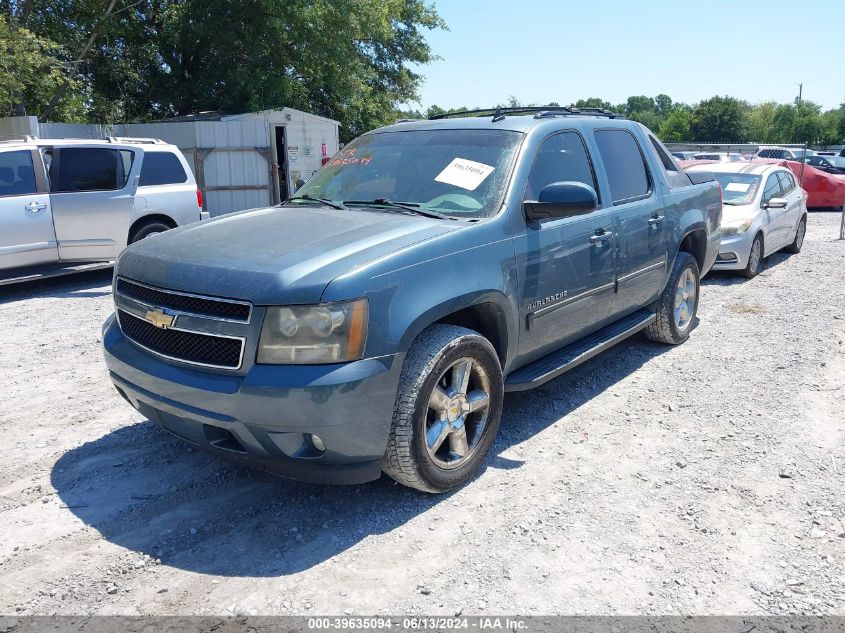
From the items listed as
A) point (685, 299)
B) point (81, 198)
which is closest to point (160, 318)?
point (685, 299)

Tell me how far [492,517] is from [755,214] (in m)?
7.88

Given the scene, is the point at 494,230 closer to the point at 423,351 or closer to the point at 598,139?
the point at 423,351

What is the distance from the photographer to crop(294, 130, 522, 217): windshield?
4.03 meters

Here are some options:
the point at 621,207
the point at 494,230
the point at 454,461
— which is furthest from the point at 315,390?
the point at 621,207

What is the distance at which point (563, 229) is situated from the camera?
169 inches

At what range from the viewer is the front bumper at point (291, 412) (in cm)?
296

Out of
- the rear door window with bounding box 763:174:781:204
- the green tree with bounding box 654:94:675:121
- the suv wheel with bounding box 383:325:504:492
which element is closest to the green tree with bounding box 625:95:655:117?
the green tree with bounding box 654:94:675:121

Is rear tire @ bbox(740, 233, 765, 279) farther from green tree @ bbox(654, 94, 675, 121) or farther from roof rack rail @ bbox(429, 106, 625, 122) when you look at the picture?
green tree @ bbox(654, 94, 675, 121)

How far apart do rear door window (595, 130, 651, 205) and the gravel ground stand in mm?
1478

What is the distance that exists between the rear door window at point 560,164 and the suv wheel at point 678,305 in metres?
1.61

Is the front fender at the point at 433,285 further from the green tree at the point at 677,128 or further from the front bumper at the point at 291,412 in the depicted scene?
the green tree at the point at 677,128

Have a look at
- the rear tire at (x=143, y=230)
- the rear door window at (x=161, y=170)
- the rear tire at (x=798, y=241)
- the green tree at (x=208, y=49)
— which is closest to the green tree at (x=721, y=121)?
the green tree at (x=208, y=49)

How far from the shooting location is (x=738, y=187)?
34.4ft

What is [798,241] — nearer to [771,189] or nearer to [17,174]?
[771,189]
